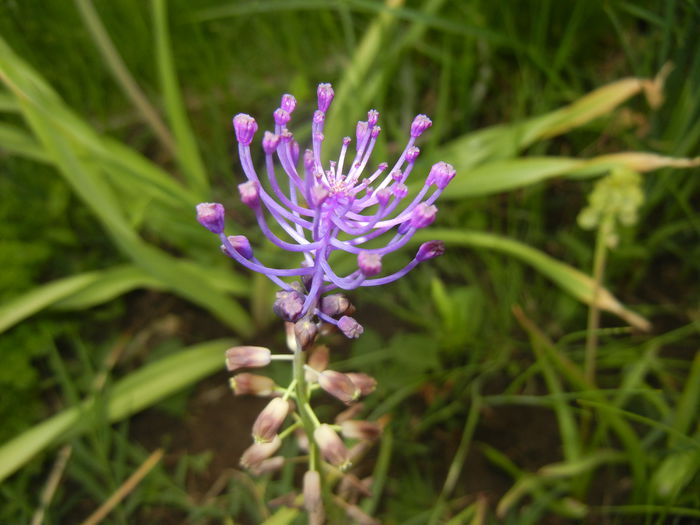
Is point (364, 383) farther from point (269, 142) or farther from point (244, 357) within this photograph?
point (269, 142)

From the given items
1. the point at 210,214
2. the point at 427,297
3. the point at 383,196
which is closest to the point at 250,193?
the point at 210,214

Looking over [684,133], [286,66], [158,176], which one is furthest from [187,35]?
[684,133]

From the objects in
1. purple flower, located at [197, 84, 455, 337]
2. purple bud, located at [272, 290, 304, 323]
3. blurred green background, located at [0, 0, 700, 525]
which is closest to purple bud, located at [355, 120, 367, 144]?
purple flower, located at [197, 84, 455, 337]

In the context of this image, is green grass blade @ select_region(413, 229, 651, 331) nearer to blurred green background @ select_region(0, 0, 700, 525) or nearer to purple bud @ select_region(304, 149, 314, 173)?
blurred green background @ select_region(0, 0, 700, 525)

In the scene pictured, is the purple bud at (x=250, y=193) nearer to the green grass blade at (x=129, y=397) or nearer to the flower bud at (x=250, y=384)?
the flower bud at (x=250, y=384)

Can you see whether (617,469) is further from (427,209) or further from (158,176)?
(158,176)

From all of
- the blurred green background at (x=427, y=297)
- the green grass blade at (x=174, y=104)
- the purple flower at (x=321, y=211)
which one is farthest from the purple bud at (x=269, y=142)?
the green grass blade at (x=174, y=104)
